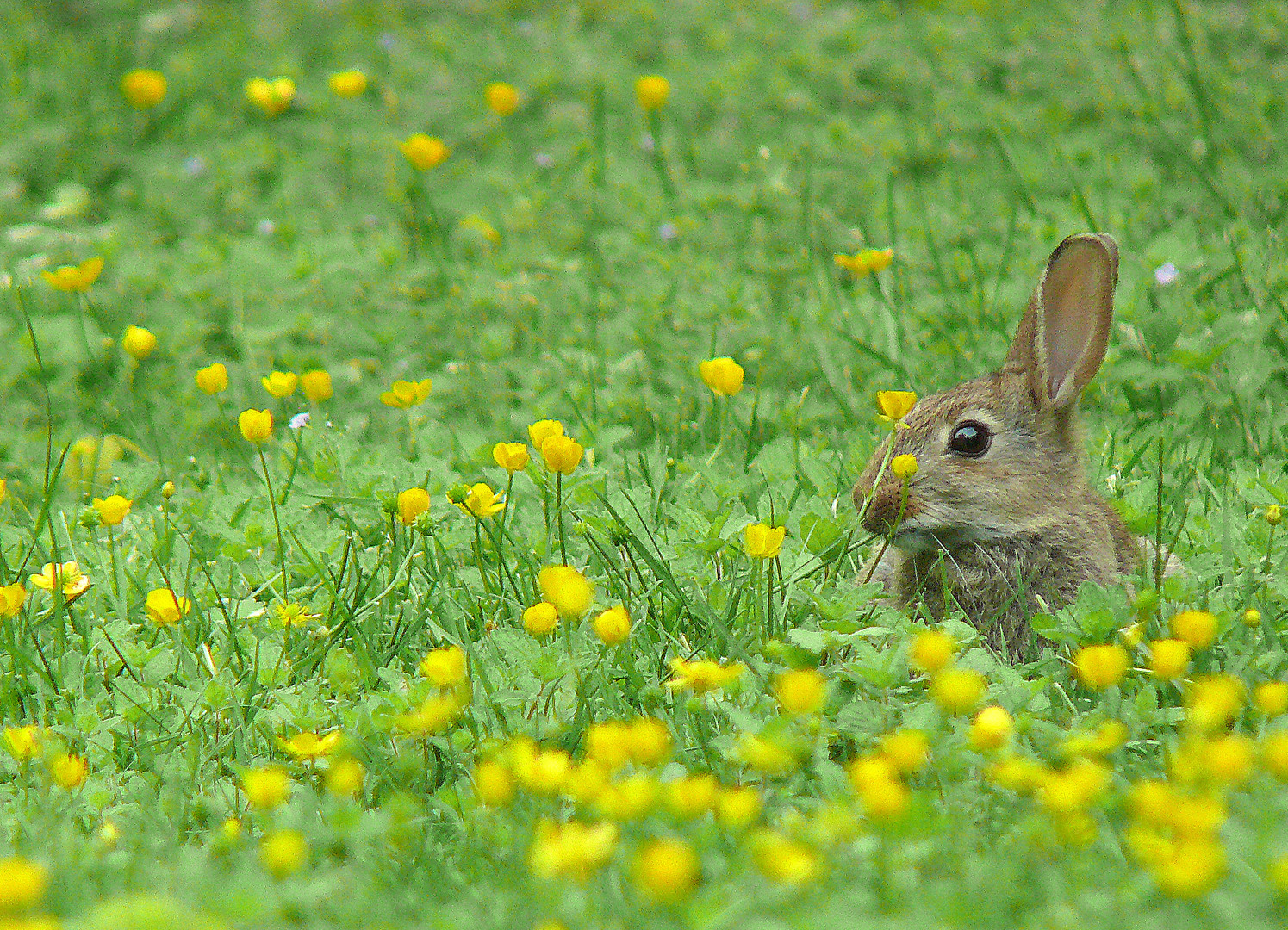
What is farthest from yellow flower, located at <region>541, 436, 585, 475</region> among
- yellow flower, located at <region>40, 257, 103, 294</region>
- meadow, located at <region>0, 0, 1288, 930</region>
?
yellow flower, located at <region>40, 257, 103, 294</region>

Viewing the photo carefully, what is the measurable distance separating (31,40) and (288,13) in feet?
5.82

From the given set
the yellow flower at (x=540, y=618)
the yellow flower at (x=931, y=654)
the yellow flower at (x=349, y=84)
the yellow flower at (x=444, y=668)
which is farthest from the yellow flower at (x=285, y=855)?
the yellow flower at (x=349, y=84)

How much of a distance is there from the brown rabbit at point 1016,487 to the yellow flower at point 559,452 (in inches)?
32.7

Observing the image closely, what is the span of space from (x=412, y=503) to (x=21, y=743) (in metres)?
0.98

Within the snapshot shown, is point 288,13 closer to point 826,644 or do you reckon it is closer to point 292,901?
point 826,644

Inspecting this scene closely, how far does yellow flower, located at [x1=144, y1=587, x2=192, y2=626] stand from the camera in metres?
3.23

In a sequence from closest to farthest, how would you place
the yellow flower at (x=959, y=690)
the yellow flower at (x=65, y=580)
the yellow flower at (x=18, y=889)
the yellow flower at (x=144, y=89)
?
the yellow flower at (x=18, y=889) < the yellow flower at (x=959, y=690) < the yellow flower at (x=65, y=580) < the yellow flower at (x=144, y=89)

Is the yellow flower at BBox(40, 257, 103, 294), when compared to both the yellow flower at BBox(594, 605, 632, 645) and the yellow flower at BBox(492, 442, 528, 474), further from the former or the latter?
the yellow flower at BBox(594, 605, 632, 645)

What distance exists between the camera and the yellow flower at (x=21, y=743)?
109 inches

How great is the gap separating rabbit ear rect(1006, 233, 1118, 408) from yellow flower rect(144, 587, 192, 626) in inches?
91.0

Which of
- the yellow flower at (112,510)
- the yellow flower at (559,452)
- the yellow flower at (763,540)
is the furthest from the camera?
the yellow flower at (112,510)

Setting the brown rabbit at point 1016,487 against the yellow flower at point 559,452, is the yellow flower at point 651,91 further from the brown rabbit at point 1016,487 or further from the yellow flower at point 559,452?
the yellow flower at point 559,452

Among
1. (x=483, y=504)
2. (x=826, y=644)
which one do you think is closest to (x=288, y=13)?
(x=483, y=504)

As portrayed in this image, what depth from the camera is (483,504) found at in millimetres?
3305
